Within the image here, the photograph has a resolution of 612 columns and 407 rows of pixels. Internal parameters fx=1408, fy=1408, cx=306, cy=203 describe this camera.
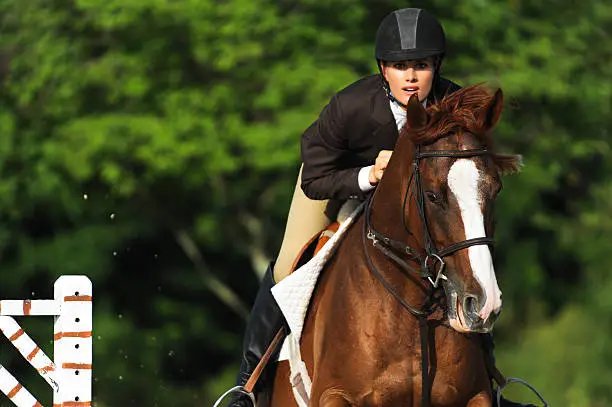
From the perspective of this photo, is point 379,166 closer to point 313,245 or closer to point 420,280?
point 420,280

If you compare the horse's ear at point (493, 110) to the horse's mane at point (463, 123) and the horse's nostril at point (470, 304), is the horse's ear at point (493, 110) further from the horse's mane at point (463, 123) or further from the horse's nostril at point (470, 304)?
the horse's nostril at point (470, 304)

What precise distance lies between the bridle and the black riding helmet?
62 centimetres

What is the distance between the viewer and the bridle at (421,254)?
213 inches

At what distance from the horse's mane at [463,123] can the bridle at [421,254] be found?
7cm

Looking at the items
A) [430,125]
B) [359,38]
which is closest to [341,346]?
[430,125]

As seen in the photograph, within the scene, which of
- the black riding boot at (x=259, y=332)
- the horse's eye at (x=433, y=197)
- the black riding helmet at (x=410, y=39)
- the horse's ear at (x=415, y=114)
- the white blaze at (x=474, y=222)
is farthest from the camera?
the black riding boot at (x=259, y=332)

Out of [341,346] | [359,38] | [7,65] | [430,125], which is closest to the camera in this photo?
[430,125]

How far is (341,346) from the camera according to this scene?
5949mm

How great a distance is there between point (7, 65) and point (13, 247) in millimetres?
2958

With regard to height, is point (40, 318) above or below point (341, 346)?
below

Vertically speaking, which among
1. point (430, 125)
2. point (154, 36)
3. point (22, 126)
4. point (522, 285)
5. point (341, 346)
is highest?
point (430, 125)

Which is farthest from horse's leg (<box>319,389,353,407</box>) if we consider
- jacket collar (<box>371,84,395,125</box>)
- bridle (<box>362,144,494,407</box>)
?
jacket collar (<box>371,84,395,125</box>)

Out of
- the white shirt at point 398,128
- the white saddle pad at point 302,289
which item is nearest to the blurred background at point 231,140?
the white saddle pad at point 302,289

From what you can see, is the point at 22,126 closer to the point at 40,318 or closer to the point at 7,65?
the point at 7,65
